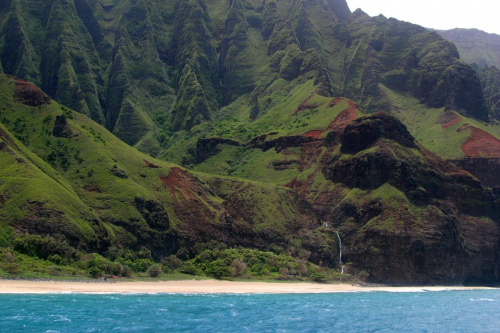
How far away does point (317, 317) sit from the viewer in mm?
80875

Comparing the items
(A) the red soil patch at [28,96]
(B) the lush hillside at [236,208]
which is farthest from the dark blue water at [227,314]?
(A) the red soil patch at [28,96]

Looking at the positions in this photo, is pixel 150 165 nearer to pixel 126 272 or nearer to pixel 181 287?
pixel 126 272

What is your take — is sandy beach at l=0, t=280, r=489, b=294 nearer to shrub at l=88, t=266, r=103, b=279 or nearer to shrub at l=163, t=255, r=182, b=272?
shrub at l=88, t=266, r=103, b=279

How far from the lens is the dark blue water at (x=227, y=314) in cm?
6625

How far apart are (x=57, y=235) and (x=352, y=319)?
62.1m

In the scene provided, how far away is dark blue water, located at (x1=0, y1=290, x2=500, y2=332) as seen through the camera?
6625 cm

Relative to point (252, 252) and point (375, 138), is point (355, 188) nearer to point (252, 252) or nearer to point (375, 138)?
point (375, 138)

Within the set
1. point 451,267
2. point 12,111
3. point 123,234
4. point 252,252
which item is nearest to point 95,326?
point 123,234

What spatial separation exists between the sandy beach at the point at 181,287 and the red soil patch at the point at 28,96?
254ft

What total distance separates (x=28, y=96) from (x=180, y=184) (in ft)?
163

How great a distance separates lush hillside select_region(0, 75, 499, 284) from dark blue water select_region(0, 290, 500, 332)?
27.9 m

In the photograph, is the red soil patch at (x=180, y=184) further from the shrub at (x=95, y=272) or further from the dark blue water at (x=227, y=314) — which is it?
the dark blue water at (x=227, y=314)

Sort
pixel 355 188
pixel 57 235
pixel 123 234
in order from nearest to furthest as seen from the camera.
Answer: pixel 57 235 → pixel 123 234 → pixel 355 188

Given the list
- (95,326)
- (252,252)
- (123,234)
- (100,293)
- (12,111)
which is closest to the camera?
(95,326)
